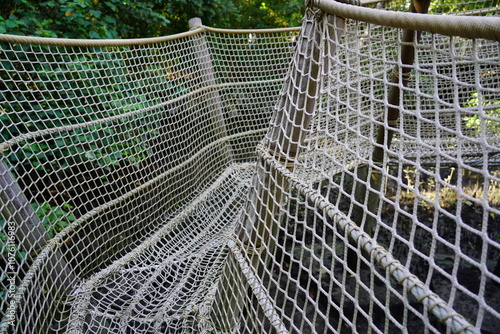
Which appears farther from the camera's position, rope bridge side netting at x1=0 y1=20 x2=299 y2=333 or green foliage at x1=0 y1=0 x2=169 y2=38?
green foliage at x1=0 y1=0 x2=169 y2=38

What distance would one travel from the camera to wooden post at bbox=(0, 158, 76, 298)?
120cm

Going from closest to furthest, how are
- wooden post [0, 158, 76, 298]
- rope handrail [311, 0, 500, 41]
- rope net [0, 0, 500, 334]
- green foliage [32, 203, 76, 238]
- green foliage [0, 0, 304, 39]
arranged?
1. rope handrail [311, 0, 500, 41]
2. rope net [0, 0, 500, 334]
3. wooden post [0, 158, 76, 298]
4. green foliage [32, 203, 76, 238]
5. green foliage [0, 0, 304, 39]

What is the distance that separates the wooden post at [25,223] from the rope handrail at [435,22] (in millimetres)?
1159

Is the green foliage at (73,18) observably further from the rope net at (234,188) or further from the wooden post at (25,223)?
the wooden post at (25,223)

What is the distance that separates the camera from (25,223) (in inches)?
49.4

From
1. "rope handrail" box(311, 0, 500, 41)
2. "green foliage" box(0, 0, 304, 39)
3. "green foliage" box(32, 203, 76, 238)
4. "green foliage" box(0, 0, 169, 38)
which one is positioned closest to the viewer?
"rope handrail" box(311, 0, 500, 41)

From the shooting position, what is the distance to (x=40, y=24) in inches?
81.7

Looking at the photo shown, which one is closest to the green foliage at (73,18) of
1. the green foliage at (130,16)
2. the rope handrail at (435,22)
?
the green foliage at (130,16)

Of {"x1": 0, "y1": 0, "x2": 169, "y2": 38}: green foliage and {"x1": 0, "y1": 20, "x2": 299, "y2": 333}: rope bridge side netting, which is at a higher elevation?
{"x1": 0, "y1": 0, "x2": 169, "y2": 38}: green foliage

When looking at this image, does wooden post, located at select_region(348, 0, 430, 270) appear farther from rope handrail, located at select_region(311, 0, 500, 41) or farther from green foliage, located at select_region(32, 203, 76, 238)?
green foliage, located at select_region(32, 203, 76, 238)

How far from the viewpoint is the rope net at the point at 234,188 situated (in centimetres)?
63

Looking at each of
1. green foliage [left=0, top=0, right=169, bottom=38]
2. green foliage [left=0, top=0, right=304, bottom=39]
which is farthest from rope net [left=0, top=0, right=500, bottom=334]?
green foliage [left=0, top=0, right=304, bottom=39]

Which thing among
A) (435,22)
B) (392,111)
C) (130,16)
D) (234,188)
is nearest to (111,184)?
(234,188)

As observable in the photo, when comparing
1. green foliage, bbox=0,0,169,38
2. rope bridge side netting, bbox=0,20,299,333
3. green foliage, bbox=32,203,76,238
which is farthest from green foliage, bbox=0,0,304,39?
green foliage, bbox=32,203,76,238
